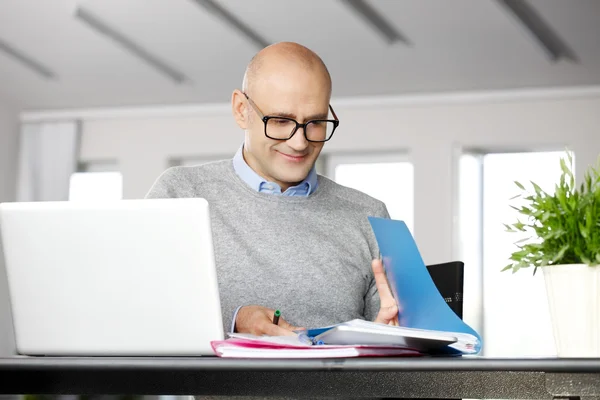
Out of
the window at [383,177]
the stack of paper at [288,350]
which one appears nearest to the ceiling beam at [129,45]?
the window at [383,177]

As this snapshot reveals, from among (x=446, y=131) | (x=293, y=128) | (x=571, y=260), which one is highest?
(x=446, y=131)

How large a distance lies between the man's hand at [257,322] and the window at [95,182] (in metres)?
5.29

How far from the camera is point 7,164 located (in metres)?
6.69

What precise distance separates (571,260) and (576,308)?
6 cm

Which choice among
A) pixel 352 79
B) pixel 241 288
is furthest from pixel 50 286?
pixel 352 79

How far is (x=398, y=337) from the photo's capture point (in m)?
1.03

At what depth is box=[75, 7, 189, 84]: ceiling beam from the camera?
5.46m

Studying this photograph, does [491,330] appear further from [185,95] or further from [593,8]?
[185,95]

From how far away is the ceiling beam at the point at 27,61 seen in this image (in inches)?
230

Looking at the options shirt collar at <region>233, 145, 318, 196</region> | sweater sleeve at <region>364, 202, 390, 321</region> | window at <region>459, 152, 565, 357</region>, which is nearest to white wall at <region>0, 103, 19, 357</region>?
window at <region>459, 152, 565, 357</region>

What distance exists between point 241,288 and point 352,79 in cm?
399

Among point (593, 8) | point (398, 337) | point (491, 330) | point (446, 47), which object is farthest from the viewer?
point (491, 330)

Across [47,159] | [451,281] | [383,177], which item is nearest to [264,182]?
[451,281]

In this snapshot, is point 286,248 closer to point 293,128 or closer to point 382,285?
point 293,128
